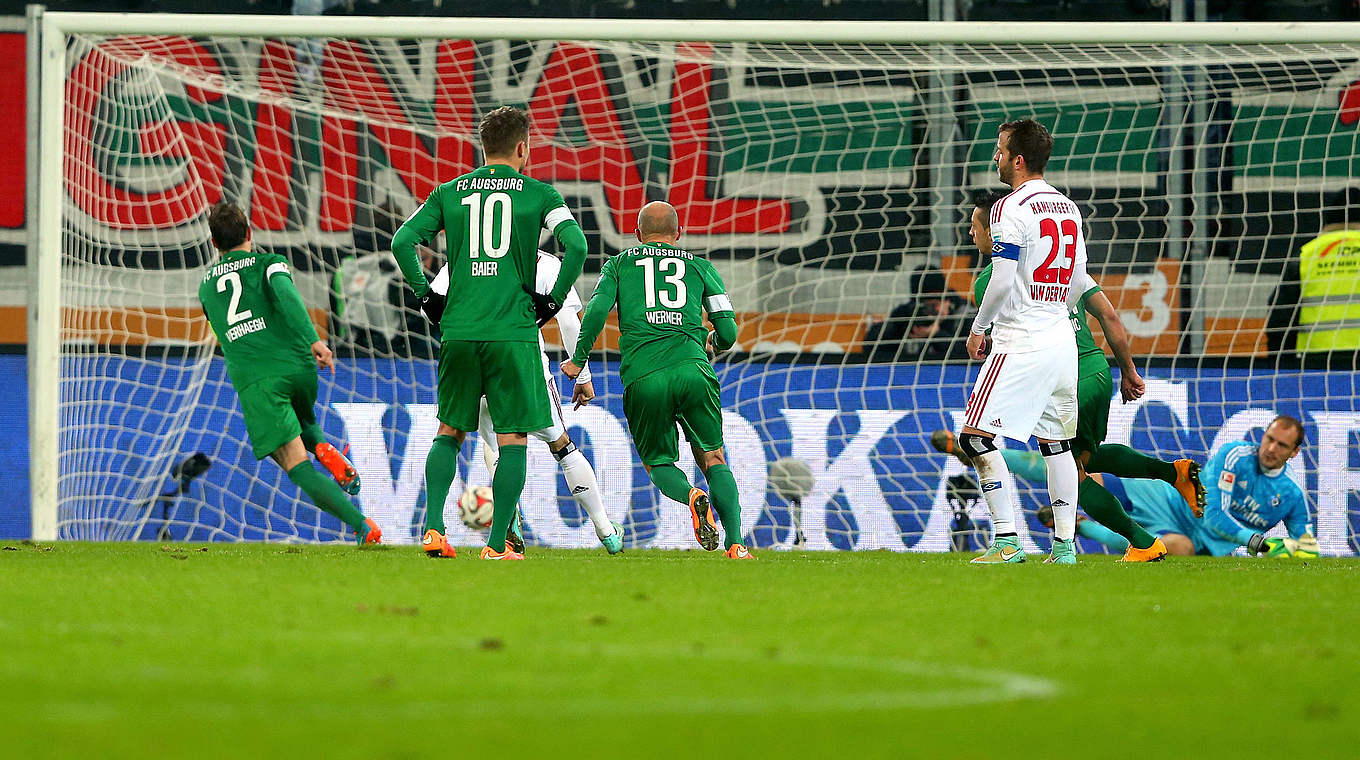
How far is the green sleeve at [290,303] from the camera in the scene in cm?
814

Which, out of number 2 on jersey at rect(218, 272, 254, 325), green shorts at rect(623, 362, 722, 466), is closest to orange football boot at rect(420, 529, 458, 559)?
green shorts at rect(623, 362, 722, 466)

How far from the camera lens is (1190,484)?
A: 794 cm

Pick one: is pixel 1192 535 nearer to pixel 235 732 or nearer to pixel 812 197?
pixel 812 197

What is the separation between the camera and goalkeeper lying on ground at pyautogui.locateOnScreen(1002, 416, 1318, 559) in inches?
375

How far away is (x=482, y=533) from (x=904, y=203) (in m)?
3.68

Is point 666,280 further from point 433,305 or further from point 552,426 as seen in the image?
point 433,305

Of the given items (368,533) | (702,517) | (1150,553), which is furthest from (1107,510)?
(368,533)

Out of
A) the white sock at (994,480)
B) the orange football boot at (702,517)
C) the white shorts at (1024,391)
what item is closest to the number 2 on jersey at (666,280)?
the orange football boot at (702,517)

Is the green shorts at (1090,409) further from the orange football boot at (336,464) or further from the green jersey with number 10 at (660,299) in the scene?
the orange football boot at (336,464)

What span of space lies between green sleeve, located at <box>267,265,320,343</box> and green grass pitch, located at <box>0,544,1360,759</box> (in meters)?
2.19

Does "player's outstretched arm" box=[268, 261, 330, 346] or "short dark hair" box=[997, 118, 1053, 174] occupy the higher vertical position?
"short dark hair" box=[997, 118, 1053, 174]

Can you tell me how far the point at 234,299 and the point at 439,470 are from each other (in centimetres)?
196

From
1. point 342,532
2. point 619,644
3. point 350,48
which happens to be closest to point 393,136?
point 350,48

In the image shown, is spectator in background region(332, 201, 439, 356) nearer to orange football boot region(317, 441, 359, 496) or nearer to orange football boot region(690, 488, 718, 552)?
orange football boot region(317, 441, 359, 496)
